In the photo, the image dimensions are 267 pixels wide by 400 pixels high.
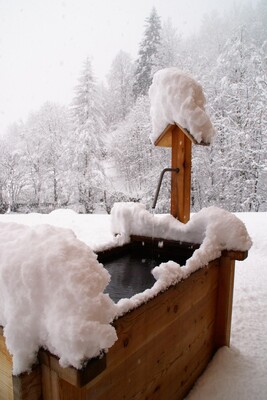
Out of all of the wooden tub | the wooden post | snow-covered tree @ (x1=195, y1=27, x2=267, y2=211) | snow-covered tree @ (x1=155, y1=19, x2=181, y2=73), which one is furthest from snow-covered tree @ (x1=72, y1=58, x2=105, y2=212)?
the wooden tub

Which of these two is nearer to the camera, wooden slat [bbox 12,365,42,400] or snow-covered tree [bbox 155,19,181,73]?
wooden slat [bbox 12,365,42,400]

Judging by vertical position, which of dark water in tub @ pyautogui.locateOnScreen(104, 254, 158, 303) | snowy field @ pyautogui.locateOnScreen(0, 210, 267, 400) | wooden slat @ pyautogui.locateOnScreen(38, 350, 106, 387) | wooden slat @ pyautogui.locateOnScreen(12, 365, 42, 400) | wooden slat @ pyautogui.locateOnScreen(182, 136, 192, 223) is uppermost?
wooden slat @ pyautogui.locateOnScreen(182, 136, 192, 223)

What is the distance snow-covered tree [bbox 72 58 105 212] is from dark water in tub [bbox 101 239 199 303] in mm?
15141

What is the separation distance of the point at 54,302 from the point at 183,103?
1.82 m

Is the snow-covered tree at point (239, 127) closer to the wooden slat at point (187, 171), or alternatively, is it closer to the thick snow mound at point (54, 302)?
the wooden slat at point (187, 171)

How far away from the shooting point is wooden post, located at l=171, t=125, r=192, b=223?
8.05 feet

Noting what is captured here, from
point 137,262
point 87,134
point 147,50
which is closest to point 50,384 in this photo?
point 137,262

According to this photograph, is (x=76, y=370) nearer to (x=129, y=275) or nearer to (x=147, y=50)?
(x=129, y=275)

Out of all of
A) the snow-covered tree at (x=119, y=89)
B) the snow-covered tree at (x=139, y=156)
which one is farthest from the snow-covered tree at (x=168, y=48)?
the snow-covered tree at (x=119, y=89)

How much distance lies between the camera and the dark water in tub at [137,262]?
1715 mm

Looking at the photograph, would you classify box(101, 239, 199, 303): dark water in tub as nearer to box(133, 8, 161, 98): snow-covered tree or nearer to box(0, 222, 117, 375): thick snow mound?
box(0, 222, 117, 375): thick snow mound

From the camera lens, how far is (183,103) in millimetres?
2184

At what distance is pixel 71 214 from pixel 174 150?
6.36 m

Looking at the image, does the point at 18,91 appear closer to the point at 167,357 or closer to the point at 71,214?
the point at 71,214
